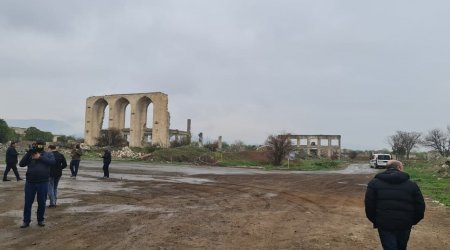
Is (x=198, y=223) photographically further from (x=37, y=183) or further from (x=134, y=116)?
(x=134, y=116)

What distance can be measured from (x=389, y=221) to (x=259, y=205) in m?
7.86

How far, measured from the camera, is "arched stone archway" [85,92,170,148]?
66.6 metres

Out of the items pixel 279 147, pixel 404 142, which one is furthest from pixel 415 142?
pixel 279 147

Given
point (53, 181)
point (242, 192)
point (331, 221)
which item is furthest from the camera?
point (242, 192)

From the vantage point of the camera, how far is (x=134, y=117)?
69.1 metres

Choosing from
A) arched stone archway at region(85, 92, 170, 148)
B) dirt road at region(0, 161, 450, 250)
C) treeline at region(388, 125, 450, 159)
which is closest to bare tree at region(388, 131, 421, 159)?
treeline at region(388, 125, 450, 159)

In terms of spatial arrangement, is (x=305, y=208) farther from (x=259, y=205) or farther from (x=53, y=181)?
(x=53, y=181)

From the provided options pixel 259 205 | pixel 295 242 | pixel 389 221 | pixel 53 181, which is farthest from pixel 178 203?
pixel 389 221

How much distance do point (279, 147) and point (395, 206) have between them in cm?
4292

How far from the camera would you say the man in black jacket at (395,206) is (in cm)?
541

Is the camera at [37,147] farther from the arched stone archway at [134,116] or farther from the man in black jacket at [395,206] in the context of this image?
the arched stone archway at [134,116]

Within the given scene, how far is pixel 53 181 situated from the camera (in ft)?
39.3

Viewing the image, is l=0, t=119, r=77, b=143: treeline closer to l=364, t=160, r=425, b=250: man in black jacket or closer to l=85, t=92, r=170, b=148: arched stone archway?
l=85, t=92, r=170, b=148: arched stone archway

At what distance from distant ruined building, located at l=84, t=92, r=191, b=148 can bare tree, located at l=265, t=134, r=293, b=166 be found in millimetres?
21152
